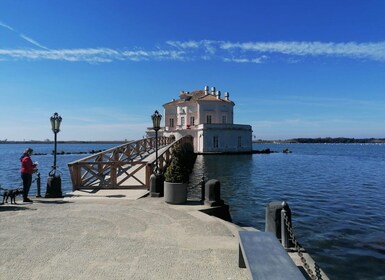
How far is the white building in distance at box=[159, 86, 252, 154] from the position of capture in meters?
66.8

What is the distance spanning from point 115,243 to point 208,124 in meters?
59.8

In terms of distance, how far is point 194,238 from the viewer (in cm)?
709

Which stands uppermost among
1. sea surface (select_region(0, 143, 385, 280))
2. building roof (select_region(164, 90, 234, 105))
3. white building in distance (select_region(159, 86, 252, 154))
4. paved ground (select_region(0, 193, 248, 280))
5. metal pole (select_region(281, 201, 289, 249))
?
building roof (select_region(164, 90, 234, 105))

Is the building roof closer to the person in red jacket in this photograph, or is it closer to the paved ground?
the person in red jacket

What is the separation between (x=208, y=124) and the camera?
66188 millimetres

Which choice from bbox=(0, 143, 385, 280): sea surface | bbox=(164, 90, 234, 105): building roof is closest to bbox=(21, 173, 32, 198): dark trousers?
bbox=(0, 143, 385, 280): sea surface

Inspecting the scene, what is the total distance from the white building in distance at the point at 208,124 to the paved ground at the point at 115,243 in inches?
2226

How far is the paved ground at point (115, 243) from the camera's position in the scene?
5363mm

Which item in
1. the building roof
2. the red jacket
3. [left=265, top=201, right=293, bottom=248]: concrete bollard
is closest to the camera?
[left=265, top=201, right=293, bottom=248]: concrete bollard

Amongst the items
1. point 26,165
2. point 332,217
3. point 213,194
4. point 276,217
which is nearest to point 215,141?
point 332,217

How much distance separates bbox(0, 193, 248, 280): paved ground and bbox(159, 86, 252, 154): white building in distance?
5654 centimetres

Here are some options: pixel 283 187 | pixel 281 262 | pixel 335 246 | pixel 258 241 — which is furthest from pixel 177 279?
pixel 283 187

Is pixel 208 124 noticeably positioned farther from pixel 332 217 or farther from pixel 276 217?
pixel 276 217

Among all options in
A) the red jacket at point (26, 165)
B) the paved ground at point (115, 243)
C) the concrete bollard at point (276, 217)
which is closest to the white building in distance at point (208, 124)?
the red jacket at point (26, 165)
